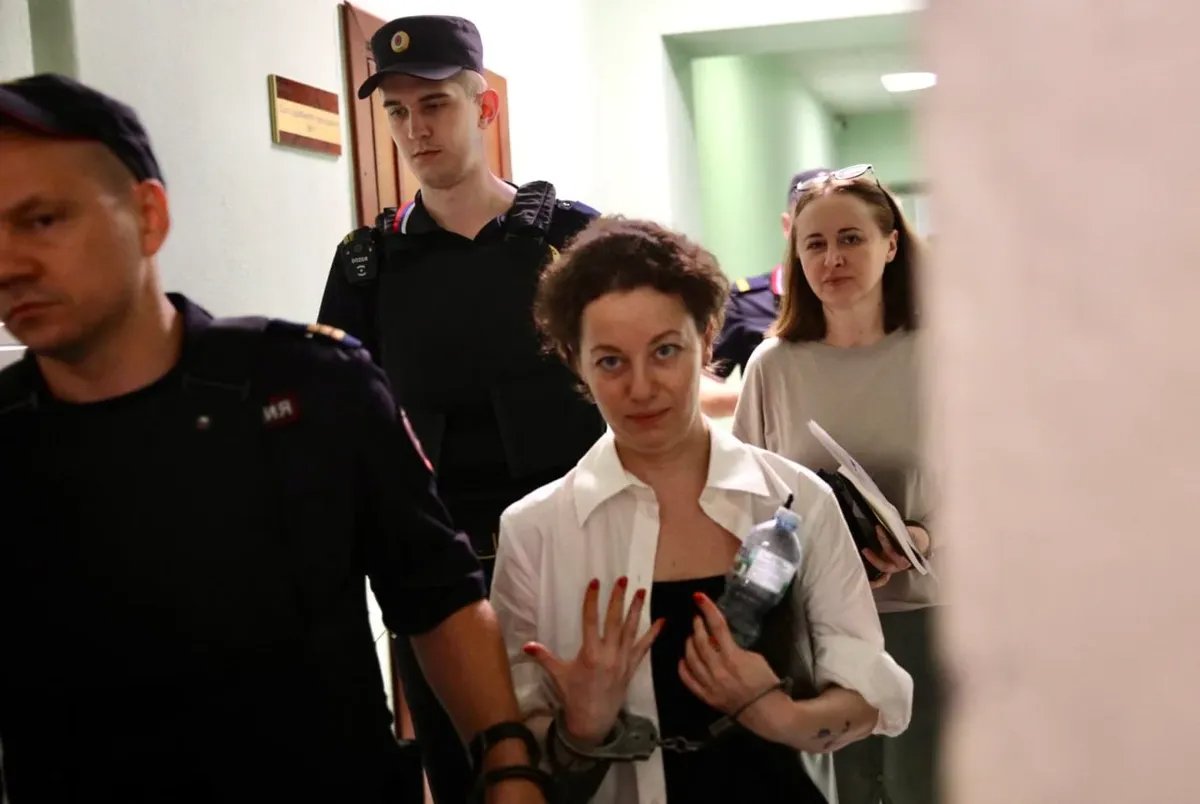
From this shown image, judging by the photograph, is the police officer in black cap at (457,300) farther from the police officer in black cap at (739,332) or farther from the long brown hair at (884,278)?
the police officer in black cap at (739,332)

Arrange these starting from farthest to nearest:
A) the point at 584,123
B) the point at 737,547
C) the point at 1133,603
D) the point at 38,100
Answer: the point at 584,123
the point at 737,547
the point at 38,100
the point at 1133,603

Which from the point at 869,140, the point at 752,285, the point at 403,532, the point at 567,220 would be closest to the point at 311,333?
the point at 403,532

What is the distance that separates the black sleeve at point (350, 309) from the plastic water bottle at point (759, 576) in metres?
0.72

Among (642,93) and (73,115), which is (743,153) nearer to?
(642,93)

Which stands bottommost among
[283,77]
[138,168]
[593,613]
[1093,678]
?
[593,613]

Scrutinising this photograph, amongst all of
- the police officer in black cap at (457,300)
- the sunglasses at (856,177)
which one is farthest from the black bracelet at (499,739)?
the sunglasses at (856,177)

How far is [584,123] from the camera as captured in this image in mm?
3418

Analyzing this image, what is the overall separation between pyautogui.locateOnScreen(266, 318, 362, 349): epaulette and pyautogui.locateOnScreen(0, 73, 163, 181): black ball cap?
17cm

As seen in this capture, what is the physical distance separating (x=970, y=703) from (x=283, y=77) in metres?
1.94

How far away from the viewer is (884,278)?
1.74m

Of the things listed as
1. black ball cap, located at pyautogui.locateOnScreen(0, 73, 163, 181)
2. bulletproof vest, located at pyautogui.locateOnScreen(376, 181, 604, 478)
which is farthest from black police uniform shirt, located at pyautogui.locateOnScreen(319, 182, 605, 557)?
black ball cap, located at pyautogui.locateOnScreen(0, 73, 163, 181)

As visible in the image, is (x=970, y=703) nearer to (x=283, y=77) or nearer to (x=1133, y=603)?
(x=1133, y=603)

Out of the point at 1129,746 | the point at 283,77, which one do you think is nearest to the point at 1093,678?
the point at 1129,746

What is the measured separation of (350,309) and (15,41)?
560mm
